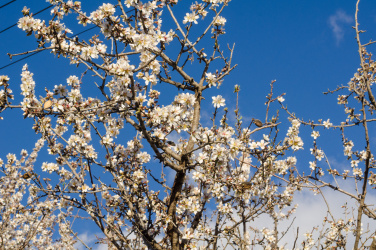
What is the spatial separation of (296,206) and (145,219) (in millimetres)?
5029

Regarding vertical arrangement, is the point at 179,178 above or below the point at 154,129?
below

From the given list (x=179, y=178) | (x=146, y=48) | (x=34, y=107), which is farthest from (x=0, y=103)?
(x=179, y=178)

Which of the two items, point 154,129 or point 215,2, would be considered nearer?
point 154,129

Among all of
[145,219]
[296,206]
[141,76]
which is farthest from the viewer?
[296,206]

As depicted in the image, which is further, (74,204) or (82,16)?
(74,204)

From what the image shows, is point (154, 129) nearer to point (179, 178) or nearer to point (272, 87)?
point (179, 178)

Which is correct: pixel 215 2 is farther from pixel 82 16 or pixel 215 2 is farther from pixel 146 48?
pixel 82 16

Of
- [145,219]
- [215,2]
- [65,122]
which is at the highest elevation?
[215,2]

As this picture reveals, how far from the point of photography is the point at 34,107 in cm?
356

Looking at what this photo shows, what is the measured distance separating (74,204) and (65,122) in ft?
3.65

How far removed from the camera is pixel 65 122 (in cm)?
433

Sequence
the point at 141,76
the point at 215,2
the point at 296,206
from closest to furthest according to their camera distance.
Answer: the point at 141,76 < the point at 215,2 < the point at 296,206

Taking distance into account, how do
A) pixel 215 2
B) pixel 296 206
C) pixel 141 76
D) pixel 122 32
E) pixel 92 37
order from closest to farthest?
pixel 122 32 < pixel 141 76 < pixel 92 37 < pixel 215 2 < pixel 296 206

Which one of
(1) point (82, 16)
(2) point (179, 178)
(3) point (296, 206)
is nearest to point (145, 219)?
(2) point (179, 178)
